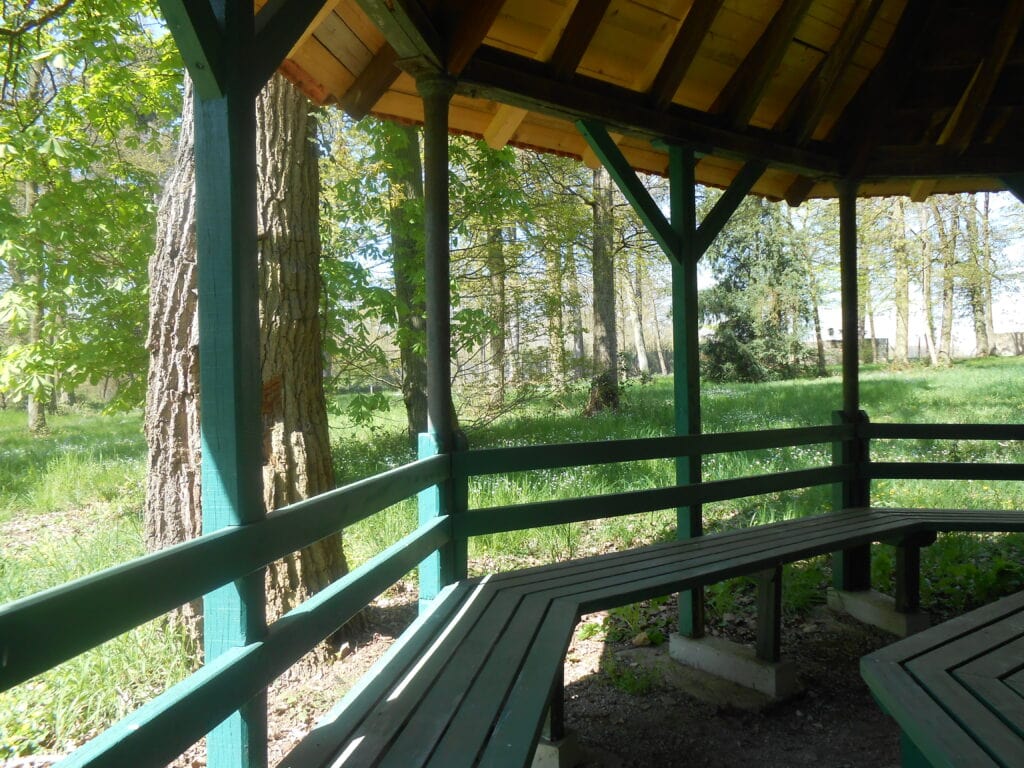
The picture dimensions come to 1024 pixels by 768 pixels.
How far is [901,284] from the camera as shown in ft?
69.7

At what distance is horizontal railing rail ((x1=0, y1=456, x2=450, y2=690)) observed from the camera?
3.20 feet

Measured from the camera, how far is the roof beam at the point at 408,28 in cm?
258

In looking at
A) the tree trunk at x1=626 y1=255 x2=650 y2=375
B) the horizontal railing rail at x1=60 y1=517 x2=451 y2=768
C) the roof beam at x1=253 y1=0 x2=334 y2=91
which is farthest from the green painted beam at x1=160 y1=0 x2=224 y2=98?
the tree trunk at x1=626 y1=255 x2=650 y2=375

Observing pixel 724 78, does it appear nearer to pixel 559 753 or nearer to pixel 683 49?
pixel 683 49

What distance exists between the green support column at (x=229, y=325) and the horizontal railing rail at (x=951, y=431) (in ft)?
14.1

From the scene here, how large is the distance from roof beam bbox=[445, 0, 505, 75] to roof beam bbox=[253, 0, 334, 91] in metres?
1.24

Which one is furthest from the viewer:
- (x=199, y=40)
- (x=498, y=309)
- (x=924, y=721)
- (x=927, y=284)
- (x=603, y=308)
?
(x=927, y=284)

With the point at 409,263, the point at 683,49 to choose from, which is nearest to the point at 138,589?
the point at 683,49

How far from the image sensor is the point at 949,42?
15.3 ft

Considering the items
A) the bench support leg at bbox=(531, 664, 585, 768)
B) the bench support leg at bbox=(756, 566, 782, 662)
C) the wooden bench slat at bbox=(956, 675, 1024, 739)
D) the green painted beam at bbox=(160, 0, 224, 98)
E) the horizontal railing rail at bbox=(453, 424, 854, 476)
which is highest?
the green painted beam at bbox=(160, 0, 224, 98)

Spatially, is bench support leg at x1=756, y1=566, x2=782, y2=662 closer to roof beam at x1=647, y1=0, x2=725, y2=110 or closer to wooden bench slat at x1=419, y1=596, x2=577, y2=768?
wooden bench slat at x1=419, y1=596, x2=577, y2=768

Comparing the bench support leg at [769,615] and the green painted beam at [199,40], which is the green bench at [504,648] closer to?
the bench support leg at [769,615]

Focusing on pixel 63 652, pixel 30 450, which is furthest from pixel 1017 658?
pixel 30 450

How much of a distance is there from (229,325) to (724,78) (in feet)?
12.2
